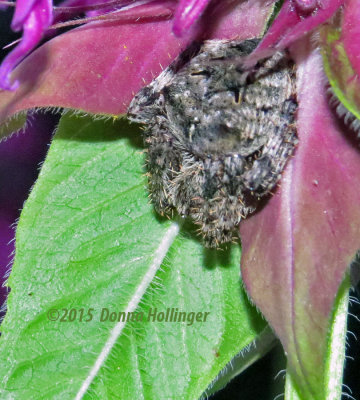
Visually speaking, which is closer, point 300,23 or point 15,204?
point 300,23

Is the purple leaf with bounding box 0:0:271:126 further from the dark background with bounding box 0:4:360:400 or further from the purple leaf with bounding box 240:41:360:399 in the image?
the dark background with bounding box 0:4:360:400

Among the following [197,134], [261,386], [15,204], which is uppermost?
[197,134]

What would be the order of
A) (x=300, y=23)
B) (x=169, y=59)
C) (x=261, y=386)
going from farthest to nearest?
(x=261, y=386)
(x=169, y=59)
(x=300, y=23)

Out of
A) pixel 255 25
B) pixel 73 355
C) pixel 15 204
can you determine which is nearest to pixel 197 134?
pixel 255 25

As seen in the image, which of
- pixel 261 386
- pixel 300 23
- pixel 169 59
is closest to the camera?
pixel 300 23

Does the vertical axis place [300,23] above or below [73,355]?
above

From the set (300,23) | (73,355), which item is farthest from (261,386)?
(300,23)

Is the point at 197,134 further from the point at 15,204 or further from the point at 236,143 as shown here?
the point at 15,204
